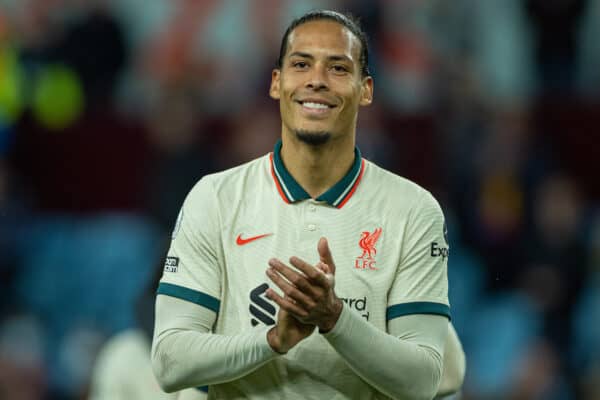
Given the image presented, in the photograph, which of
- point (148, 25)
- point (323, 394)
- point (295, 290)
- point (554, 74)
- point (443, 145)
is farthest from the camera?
point (148, 25)

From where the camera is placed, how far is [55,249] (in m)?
9.24

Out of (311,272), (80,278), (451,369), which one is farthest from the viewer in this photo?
(80,278)

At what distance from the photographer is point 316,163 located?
403 cm

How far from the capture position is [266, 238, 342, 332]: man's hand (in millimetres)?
3492

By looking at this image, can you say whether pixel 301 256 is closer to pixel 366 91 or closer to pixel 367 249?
pixel 367 249

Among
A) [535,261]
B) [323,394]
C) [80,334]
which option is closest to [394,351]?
[323,394]

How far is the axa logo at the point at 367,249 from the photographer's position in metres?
3.90

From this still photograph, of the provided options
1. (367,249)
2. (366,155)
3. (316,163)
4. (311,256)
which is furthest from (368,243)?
(366,155)

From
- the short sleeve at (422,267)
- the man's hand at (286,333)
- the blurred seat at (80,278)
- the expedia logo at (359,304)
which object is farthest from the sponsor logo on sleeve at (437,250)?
the blurred seat at (80,278)

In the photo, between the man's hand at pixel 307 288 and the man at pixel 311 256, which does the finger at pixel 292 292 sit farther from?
the man at pixel 311 256

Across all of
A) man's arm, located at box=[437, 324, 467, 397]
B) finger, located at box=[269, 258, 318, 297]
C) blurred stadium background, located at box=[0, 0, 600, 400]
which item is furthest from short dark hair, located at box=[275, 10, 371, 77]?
blurred stadium background, located at box=[0, 0, 600, 400]

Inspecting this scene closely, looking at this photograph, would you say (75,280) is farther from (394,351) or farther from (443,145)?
(394,351)

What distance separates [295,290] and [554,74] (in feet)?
21.8

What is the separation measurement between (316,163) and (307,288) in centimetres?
64
